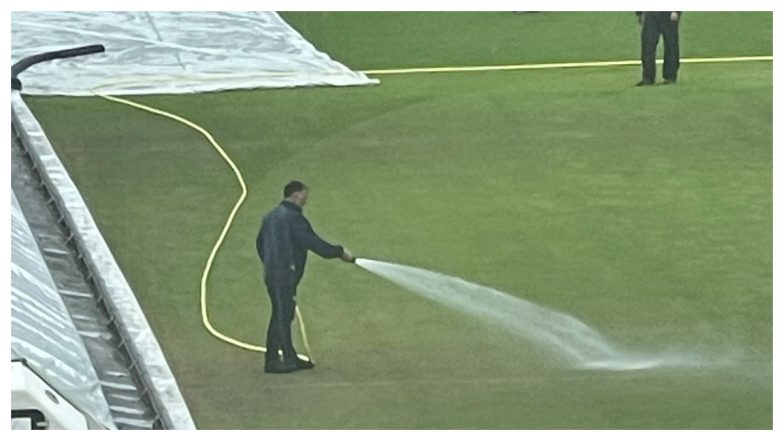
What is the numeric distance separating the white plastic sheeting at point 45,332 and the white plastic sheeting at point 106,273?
124 mm

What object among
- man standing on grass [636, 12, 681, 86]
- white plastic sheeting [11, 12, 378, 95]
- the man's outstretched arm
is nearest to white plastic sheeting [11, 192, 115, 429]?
white plastic sheeting [11, 12, 378, 95]

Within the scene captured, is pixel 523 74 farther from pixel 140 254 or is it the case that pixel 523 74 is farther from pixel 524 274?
pixel 140 254

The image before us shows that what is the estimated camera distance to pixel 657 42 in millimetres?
4746

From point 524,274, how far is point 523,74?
0.63 m

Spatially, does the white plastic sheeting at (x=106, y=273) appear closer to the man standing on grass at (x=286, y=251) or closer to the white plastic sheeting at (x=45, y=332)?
the white plastic sheeting at (x=45, y=332)

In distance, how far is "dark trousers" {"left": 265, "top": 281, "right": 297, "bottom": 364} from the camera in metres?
4.52

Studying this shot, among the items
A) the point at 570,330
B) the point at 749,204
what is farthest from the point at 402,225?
the point at 749,204

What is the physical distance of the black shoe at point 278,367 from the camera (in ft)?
14.8

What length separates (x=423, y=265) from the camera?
463 centimetres

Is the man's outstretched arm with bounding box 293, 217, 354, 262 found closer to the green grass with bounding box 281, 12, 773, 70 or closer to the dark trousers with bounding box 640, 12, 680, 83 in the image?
the green grass with bounding box 281, 12, 773, 70

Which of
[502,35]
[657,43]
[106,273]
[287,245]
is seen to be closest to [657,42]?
[657,43]

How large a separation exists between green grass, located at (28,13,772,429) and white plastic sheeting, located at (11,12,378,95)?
54 mm

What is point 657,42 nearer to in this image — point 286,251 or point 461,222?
point 461,222

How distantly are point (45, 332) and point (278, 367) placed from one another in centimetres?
67
